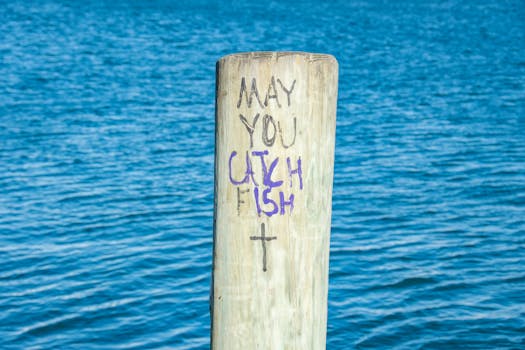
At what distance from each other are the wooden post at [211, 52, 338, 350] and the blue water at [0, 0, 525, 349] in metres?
5.09

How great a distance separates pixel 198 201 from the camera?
12.9 meters

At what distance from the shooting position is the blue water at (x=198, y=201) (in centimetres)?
888

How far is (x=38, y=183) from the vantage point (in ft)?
44.5

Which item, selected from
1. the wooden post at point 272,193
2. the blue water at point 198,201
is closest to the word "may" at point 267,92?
the wooden post at point 272,193

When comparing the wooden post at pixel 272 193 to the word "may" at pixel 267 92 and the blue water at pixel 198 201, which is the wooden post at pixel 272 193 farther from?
the blue water at pixel 198 201

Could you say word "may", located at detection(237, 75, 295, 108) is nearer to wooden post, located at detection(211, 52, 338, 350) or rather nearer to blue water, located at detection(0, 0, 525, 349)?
wooden post, located at detection(211, 52, 338, 350)

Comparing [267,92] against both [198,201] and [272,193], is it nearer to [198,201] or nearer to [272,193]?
[272,193]

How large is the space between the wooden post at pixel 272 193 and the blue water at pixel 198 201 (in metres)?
5.09

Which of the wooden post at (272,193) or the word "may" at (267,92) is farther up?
the word "may" at (267,92)

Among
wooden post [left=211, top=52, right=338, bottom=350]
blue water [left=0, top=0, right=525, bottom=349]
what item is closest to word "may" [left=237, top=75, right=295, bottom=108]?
Result: wooden post [left=211, top=52, right=338, bottom=350]

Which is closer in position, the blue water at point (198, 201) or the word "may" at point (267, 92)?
the word "may" at point (267, 92)

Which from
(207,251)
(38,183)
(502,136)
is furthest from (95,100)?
(207,251)

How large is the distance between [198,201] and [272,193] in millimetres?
9695

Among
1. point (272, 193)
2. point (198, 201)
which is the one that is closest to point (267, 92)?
point (272, 193)
